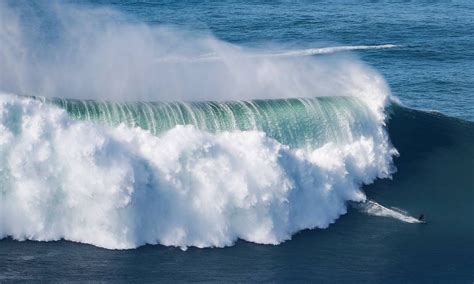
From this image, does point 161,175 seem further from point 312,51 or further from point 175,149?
point 312,51

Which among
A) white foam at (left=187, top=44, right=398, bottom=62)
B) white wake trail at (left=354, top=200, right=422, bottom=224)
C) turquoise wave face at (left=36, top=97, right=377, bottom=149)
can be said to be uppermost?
turquoise wave face at (left=36, top=97, right=377, bottom=149)

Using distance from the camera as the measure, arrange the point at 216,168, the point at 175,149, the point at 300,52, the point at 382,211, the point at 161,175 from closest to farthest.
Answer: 1. the point at 161,175
2. the point at 175,149
3. the point at 216,168
4. the point at 382,211
5. the point at 300,52


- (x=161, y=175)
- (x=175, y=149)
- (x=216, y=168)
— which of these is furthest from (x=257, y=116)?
(x=161, y=175)

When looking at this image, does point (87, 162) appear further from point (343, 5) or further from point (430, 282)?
point (343, 5)

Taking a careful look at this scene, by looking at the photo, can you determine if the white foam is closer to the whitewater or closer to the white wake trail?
the whitewater

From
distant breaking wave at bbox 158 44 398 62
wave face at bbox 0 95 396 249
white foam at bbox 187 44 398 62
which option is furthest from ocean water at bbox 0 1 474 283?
white foam at bbox 187 44 398 62
